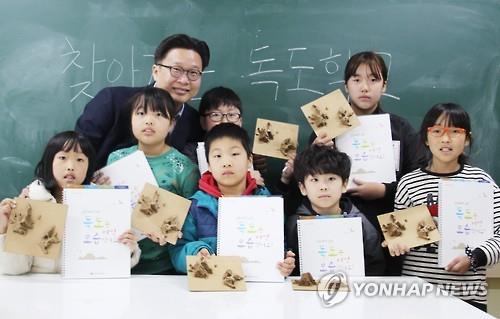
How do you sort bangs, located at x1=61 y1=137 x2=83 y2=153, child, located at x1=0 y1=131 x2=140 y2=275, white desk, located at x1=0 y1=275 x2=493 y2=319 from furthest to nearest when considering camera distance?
bangs, located at x1=61 y1=137 x2=83 y2=153
child, located at x1=0 y1=131 x2=140 y2=275
white desk, located at x1=0 y1=275 x2=493 y2=319

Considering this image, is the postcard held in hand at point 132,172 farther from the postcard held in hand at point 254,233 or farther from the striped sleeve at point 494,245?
the striped sleeve at point 494,245

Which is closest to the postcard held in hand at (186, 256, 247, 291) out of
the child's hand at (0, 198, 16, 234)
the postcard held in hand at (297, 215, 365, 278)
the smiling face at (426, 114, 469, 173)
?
the postcard held in hand at (297, 215, 365, 278)

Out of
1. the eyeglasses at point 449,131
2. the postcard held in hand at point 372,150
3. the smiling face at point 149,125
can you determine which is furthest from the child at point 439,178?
the smiling face at point 149,125

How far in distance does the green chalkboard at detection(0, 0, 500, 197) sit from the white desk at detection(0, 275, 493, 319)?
125 centimetres

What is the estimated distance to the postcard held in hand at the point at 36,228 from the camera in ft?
5.85

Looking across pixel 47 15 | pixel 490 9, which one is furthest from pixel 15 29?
pixel 490 9

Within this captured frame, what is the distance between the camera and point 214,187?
2059 mm

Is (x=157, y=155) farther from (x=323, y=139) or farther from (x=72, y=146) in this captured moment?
(x=323, y=139)

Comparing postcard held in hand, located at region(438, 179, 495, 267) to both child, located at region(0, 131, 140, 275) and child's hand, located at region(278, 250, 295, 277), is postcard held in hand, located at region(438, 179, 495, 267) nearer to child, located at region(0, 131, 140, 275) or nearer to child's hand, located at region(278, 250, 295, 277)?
child's hand, located at region(278, 250, 295, 277)

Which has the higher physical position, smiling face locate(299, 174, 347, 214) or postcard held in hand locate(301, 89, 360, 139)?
postcard held in hand locate(301, 89, 360, 139)

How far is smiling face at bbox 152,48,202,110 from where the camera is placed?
2.46m

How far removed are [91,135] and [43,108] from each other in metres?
0.53

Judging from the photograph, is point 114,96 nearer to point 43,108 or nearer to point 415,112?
point 43,108

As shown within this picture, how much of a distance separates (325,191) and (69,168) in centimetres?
95
